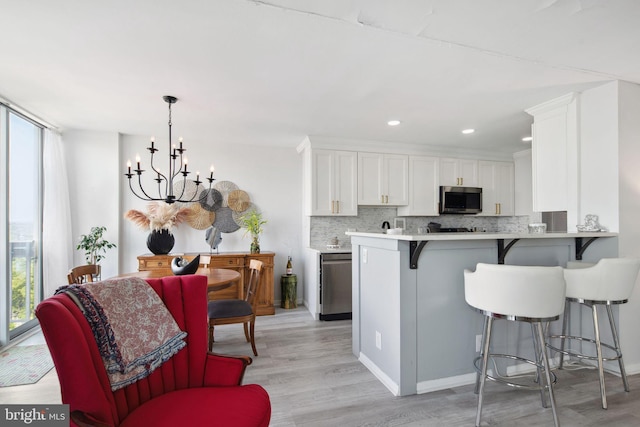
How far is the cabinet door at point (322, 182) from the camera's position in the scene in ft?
14.1

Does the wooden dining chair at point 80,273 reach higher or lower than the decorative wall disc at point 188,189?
lower

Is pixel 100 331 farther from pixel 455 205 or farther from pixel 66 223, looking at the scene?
pixel 455 205

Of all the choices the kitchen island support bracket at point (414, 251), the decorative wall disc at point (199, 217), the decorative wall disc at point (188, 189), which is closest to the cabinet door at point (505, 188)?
the kitchen island support bracket at point (414, 251)

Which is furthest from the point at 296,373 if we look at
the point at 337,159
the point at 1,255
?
the point at 1,255

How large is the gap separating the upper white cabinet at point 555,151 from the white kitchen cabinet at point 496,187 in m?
1.93

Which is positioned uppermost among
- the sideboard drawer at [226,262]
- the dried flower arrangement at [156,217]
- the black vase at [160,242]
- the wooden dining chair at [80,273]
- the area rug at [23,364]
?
the dried flower arrangement at [156,217]

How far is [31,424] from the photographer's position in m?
1.21

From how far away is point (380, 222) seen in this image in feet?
16.3

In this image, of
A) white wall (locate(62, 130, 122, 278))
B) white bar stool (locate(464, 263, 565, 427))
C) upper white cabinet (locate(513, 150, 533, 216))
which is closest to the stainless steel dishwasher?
white bar stool (locate(464, 263, 565, 427))

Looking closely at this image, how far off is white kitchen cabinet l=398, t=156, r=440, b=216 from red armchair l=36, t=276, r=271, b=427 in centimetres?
370

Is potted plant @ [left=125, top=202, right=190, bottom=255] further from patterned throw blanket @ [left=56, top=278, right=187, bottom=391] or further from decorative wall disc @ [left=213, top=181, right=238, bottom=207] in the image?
patterned throw blanket @ [left=56, top=278, right=187, bottom=391]

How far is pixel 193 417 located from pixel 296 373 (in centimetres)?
145

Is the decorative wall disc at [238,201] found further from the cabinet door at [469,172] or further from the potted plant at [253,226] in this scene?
the cabinet door at [469,172]

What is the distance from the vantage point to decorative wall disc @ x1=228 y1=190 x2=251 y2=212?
4.63 metres
